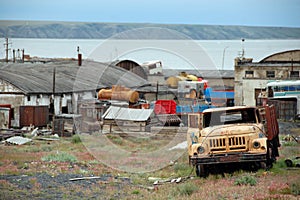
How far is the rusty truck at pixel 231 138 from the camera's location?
1477 centimetres

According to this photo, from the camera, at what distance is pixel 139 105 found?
42312 millimetres

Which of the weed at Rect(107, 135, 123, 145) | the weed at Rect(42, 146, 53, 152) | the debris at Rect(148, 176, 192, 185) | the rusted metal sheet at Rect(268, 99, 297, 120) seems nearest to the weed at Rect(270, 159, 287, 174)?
the debris at Rect(148, 176, 192, 185)

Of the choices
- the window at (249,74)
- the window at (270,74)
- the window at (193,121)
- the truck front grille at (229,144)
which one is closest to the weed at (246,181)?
the truck front grille at (229,144)

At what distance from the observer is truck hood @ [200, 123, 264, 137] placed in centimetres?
1509

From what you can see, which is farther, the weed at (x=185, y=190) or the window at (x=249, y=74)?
the window at (x=249, y=74)

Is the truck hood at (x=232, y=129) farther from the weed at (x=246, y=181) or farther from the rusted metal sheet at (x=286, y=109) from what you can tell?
the rusted metal sheet at (x=286, y=109)

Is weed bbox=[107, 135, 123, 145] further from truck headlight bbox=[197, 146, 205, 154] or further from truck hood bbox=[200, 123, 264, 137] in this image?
truck headlight bbox=[197, 146, 205, 154]

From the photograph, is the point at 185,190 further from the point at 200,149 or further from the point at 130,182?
the point at 130,182

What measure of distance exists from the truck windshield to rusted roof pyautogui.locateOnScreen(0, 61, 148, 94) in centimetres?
2445

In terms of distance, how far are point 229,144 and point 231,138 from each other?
190mm

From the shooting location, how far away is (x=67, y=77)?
49125mm

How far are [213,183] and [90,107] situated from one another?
24.3 metres

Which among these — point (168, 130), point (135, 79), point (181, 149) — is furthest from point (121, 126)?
point (135, 79)

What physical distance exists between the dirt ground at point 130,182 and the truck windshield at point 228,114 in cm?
175
